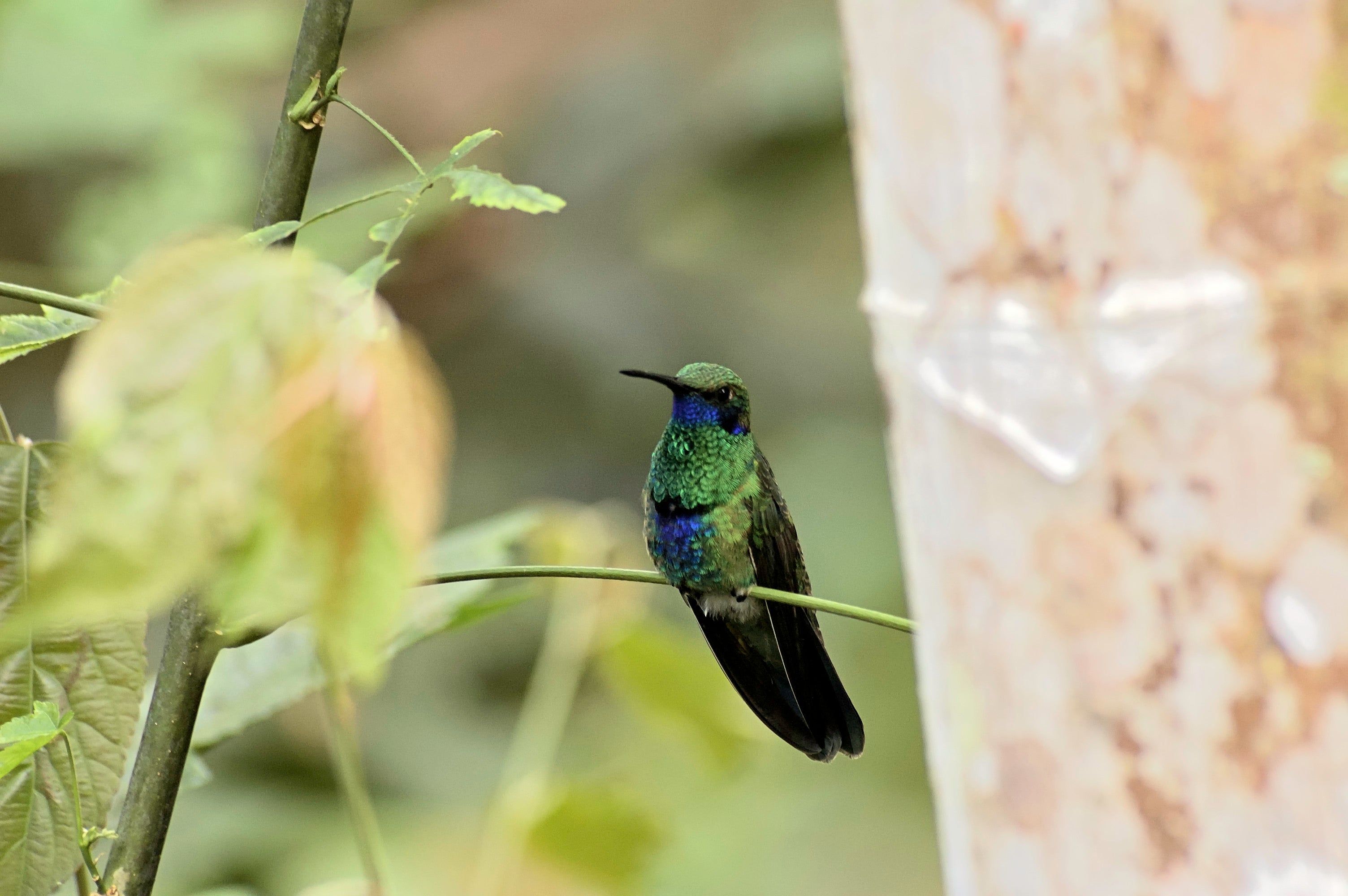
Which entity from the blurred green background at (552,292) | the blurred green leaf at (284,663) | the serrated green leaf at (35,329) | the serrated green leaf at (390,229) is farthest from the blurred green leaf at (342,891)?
the blurred green background at (552,292)

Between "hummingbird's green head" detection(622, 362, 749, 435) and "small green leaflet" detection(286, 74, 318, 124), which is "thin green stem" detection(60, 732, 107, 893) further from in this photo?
"hummingbird's green head" detection(622, 362, 749, 435)

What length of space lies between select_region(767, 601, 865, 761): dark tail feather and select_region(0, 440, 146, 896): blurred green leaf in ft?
1.59

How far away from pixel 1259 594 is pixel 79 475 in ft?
1.59

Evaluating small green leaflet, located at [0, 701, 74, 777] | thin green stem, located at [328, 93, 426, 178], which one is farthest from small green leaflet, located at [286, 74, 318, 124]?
small green leaflet, located at [0, 701, 74, 777]

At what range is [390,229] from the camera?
19.7 inches

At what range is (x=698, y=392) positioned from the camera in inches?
46.5

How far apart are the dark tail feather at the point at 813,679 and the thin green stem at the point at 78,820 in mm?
499

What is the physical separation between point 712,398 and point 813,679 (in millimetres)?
344

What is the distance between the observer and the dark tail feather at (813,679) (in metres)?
0.91

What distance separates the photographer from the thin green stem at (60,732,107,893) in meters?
0.62

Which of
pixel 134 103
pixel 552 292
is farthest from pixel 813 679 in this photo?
pixel 552 292

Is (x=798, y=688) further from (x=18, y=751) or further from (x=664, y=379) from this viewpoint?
(x=18, y=751)

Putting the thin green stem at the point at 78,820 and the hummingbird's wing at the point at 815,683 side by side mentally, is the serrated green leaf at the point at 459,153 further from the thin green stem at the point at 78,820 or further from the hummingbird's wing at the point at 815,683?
the hummingbird's wing at the point at 815,683

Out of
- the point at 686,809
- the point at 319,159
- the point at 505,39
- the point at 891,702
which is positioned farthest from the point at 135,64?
the point at 891,702
